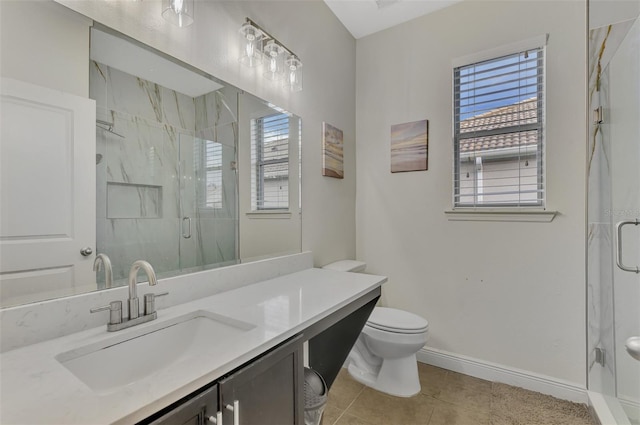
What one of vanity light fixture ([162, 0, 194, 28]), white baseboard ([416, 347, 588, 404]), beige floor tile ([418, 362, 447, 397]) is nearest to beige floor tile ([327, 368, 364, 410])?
beige floor tile ([418, 362, 447, 397])

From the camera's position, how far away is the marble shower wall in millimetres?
1026

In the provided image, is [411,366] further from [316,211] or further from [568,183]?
[568,183]

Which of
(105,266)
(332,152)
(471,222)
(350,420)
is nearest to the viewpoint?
(105,266)

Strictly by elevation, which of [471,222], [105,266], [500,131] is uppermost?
[500,131]

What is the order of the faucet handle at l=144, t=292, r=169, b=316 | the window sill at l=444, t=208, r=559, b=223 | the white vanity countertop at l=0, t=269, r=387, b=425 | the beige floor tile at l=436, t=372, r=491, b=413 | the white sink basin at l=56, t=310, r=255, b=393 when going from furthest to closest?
the window sill at l=444, t=208, r=559, b=223, the beige floor tile at l=436, t=372, r=491, b=413, the faucet handle at l=144, t=292, r=169, b=316, the white sink basin at l=56, t=310, r=255, b=393, the white vanity countertop at l=0, t=269, r=387, b=425

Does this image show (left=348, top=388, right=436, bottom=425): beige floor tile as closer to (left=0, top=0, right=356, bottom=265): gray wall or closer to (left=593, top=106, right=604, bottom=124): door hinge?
(left=0, top=0, right=356, bottom=265): gray wall

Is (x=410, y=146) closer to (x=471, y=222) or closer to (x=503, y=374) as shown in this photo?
(x=471, y=222)

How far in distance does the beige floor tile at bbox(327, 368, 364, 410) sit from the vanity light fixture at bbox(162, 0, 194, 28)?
6.98 ft

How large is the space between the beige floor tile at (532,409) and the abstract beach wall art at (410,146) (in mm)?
1601

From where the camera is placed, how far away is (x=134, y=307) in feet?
3.10

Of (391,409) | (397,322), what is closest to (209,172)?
(397,322)

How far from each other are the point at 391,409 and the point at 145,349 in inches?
58.0

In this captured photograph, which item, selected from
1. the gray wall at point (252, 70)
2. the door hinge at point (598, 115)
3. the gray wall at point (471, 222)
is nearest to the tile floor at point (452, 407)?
the gray wall at point (471, 222)

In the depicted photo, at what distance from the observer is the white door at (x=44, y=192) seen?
2.67ft
